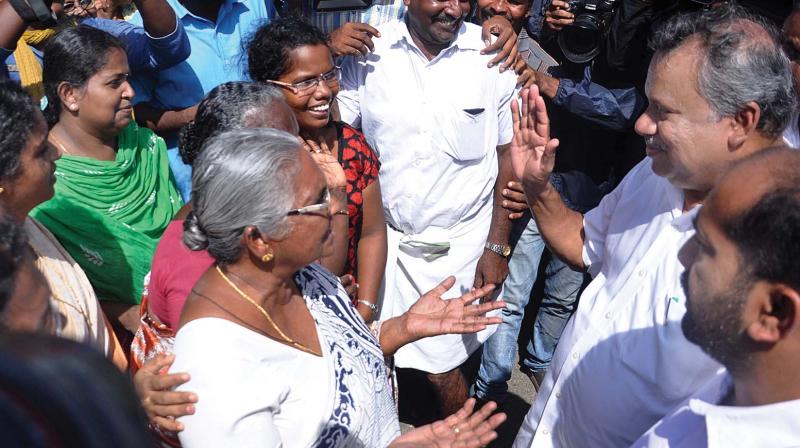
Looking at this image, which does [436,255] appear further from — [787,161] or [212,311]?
[787,161]

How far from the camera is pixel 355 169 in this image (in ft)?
9.16

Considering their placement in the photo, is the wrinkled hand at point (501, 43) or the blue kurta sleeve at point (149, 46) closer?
the blue kurta sleeve at point (149, 46)

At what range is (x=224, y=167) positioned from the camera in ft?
5.46

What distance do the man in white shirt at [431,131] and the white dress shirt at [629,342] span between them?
908 mm

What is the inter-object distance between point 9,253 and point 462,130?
2.30 metres

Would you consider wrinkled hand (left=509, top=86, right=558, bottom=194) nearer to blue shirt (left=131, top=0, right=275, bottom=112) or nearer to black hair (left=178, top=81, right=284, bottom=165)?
black hair (left=178, top=81, right=284, bottom=165)

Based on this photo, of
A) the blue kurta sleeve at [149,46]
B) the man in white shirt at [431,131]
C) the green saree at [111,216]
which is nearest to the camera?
the green saree at [111,216]

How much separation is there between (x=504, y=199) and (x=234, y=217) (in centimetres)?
192

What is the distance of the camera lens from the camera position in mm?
3695

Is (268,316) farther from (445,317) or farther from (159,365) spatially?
(445,317)

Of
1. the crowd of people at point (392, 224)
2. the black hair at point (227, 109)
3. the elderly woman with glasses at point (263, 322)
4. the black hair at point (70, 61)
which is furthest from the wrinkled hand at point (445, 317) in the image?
the black hair at point (70, 61)

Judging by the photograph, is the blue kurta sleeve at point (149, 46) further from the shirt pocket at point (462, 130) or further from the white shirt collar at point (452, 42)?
the shirt pocket at point (462, 130)

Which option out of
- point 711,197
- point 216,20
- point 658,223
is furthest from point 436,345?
point 711,197

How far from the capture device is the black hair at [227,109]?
A: 7.53ft
